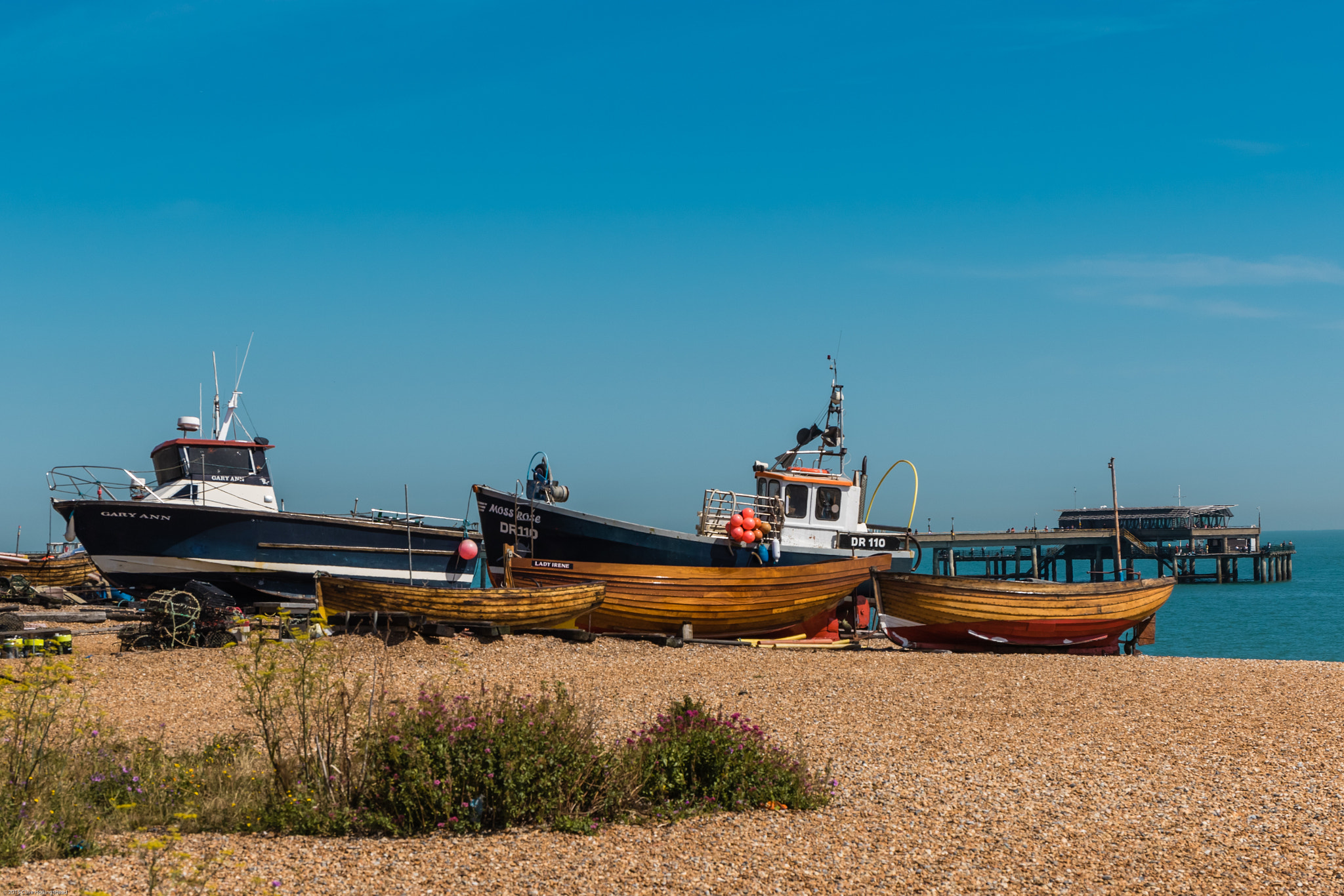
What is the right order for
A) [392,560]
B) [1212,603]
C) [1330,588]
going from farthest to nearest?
[1330,588]
[1212,603]
[392,560]

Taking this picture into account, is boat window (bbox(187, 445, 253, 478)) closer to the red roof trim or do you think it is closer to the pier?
the red roof trim

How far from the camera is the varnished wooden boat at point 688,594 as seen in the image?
59.9ft

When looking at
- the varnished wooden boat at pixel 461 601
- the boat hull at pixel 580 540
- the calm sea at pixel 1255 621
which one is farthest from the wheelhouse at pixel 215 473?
the calm sea at pixel 1255 621

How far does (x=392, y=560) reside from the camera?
75.6ft

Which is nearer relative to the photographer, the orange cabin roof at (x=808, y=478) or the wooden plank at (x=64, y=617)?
the wooden plank at (x=64, y=617)

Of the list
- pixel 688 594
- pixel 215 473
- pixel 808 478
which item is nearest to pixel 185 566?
pixel 215 473

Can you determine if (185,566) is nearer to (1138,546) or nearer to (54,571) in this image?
(54,571)

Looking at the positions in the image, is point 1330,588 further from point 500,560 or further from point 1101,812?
point 1101,812

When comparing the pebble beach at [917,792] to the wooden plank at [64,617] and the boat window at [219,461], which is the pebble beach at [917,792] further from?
the boat window at [219,461]

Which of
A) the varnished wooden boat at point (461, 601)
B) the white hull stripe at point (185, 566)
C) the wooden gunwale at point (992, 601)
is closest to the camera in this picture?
the varnished wooden boat at point (461, 601)

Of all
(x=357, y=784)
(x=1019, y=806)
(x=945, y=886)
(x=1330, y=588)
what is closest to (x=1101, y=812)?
(x=1019, y=806)

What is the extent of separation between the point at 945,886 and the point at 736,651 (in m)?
10.9

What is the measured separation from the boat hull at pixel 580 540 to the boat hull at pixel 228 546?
279cm

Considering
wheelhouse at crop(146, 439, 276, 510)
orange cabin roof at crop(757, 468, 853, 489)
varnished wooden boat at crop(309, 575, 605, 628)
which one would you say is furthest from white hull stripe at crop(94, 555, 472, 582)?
orange cabin roof at crop(757, 468, 853, 489)
